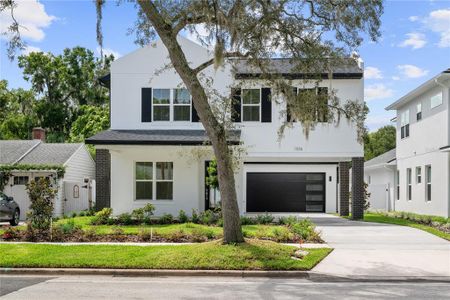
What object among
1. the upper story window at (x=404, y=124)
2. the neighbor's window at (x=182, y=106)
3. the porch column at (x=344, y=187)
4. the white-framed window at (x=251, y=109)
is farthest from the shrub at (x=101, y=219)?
the upper story window at (x=404, y=124)

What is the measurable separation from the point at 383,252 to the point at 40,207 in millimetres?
9760

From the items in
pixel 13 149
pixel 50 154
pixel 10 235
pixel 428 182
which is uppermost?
pixel 13 149

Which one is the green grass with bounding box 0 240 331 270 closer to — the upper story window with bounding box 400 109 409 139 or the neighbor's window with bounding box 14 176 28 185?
the neighbor's window with bounding box 14 176 28 185

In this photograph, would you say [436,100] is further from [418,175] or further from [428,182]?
[418,175]

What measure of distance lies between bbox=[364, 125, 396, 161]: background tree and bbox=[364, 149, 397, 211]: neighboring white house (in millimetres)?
22679

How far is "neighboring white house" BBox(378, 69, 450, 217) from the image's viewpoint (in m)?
22.5

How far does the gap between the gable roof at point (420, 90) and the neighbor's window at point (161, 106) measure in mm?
11471

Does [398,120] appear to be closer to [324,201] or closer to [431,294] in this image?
[324,201]

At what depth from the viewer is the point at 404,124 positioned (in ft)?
97.3

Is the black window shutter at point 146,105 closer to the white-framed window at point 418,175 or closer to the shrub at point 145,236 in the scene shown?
the shrub at point 145,236

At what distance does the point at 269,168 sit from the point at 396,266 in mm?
17428

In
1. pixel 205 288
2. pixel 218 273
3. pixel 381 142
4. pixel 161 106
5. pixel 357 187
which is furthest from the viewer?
pixel 381 142

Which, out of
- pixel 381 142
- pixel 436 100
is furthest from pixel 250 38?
pixel 381 142

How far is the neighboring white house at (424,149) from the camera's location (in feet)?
74.0
